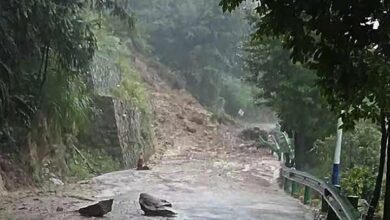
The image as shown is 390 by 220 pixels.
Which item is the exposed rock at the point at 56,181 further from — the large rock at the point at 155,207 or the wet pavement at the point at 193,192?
the large rock at the point at 155,207

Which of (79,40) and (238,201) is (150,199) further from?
(79,40)

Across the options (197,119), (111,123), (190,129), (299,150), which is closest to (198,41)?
(197,119)

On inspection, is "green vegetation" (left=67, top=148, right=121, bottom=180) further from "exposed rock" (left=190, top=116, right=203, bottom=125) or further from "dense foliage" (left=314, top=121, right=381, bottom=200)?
"exposed rock" (left=190, top=116, right=203, bottom=125)

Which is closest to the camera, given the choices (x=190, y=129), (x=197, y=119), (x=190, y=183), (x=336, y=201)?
(x=336, y=201)

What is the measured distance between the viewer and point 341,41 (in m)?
3.81

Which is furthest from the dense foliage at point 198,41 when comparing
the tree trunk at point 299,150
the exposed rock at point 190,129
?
the tree trunk at point 299,150

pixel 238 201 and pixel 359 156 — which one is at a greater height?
pixel 359 156

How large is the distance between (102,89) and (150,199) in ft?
39.4

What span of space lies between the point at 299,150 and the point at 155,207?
776cm

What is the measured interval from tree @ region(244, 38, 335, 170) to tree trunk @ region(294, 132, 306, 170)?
0.09ft

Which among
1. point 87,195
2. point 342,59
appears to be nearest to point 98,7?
point 87,195

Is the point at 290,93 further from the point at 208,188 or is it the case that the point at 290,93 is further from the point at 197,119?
the point at 197,119

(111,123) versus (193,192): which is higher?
(111,123)

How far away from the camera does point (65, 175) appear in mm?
16922
